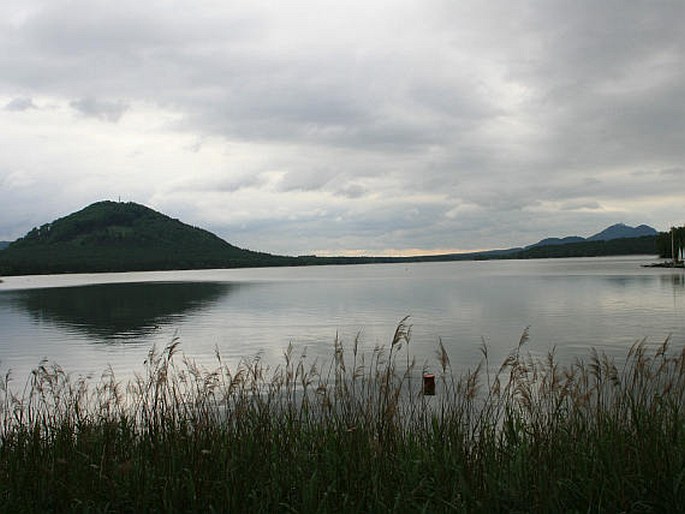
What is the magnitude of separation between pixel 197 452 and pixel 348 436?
63.1 inches

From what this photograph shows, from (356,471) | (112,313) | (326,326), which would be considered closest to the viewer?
(356,471)

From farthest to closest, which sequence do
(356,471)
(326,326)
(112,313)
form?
(112,313) < (326,326) < (356,471)

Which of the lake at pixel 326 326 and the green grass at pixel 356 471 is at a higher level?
the green grass at pixel 356 471

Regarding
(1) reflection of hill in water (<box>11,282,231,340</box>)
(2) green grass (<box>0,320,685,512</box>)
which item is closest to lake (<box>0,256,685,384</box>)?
(1) reflection of hill in water (<box>11,282,231,340</box>)

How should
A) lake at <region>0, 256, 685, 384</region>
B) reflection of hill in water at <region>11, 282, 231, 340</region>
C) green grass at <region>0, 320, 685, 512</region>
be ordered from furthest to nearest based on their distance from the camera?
1. reflection of hill in water at <region>11, 282, 231, 340</region>
2. lake at <region>0, 256, 685, 384</region>
3. green grass at <region>0, 320, 685, 512</region>

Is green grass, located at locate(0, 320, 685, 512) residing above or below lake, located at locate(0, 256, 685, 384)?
above

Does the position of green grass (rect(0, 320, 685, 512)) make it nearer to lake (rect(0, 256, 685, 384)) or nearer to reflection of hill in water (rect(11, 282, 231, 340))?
lake (rect(0, 256, 685, 384))

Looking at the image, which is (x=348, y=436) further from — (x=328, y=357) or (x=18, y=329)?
(x=18, y=329)

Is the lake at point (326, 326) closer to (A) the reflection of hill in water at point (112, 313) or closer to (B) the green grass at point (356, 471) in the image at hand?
(A) the reflection of hill in water at point (112, 313)

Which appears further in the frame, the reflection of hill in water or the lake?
the reflection of hill in water

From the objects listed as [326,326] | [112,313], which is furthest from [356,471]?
[112,313]

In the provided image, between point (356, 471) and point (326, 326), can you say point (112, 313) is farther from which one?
point (356, 471)

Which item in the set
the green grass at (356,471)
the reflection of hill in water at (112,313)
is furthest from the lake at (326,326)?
the green grass at (356,471)

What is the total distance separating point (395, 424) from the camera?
710 cm
